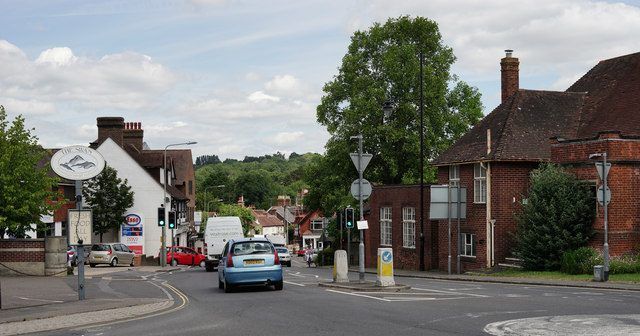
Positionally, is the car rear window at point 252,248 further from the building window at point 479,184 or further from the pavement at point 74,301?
the building window at point 479,184

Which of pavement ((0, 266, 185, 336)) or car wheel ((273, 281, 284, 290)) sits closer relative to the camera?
pavement ((0, 266, 185, 336))

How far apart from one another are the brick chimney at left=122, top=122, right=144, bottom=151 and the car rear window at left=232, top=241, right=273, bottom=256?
51.8 metres

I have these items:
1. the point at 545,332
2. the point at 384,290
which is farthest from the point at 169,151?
the point at 545,332

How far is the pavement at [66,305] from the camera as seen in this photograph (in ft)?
53.0

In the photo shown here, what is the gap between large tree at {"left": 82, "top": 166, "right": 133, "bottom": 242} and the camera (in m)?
62.5

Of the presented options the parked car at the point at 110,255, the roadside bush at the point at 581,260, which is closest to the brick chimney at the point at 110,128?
the parked car at the point at 110,255

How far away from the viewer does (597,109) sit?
133ft

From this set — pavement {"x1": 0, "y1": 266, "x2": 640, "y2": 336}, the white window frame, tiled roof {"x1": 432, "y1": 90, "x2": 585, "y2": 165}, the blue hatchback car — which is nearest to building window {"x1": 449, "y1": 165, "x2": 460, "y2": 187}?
tiled roof {"x1": 432, "y1": 90, "x2": 585, "y2": 165}

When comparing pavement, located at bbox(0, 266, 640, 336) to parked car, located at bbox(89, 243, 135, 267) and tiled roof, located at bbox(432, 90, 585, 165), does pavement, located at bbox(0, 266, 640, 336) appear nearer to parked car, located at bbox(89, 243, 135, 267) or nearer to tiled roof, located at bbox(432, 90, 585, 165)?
tiled roof, located at bbox(432, 90, 585, 165)

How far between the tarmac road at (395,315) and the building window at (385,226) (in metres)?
27.0

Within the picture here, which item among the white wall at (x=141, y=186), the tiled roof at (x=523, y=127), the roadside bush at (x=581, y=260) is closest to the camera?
the roadside bush at (x=581, y=260)

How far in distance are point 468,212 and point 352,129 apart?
17.1 m

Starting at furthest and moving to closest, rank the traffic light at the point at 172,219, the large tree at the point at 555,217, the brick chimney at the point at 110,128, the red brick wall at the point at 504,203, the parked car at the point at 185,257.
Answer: the brick chimney at the point at 110,128 → the parked car at the point at 185,257 → the traffic light at the point at 172,219 → the red brick wall at the point at 504,203 → the large tree at the point at 555,217

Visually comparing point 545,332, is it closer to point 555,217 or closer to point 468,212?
point 555,217
